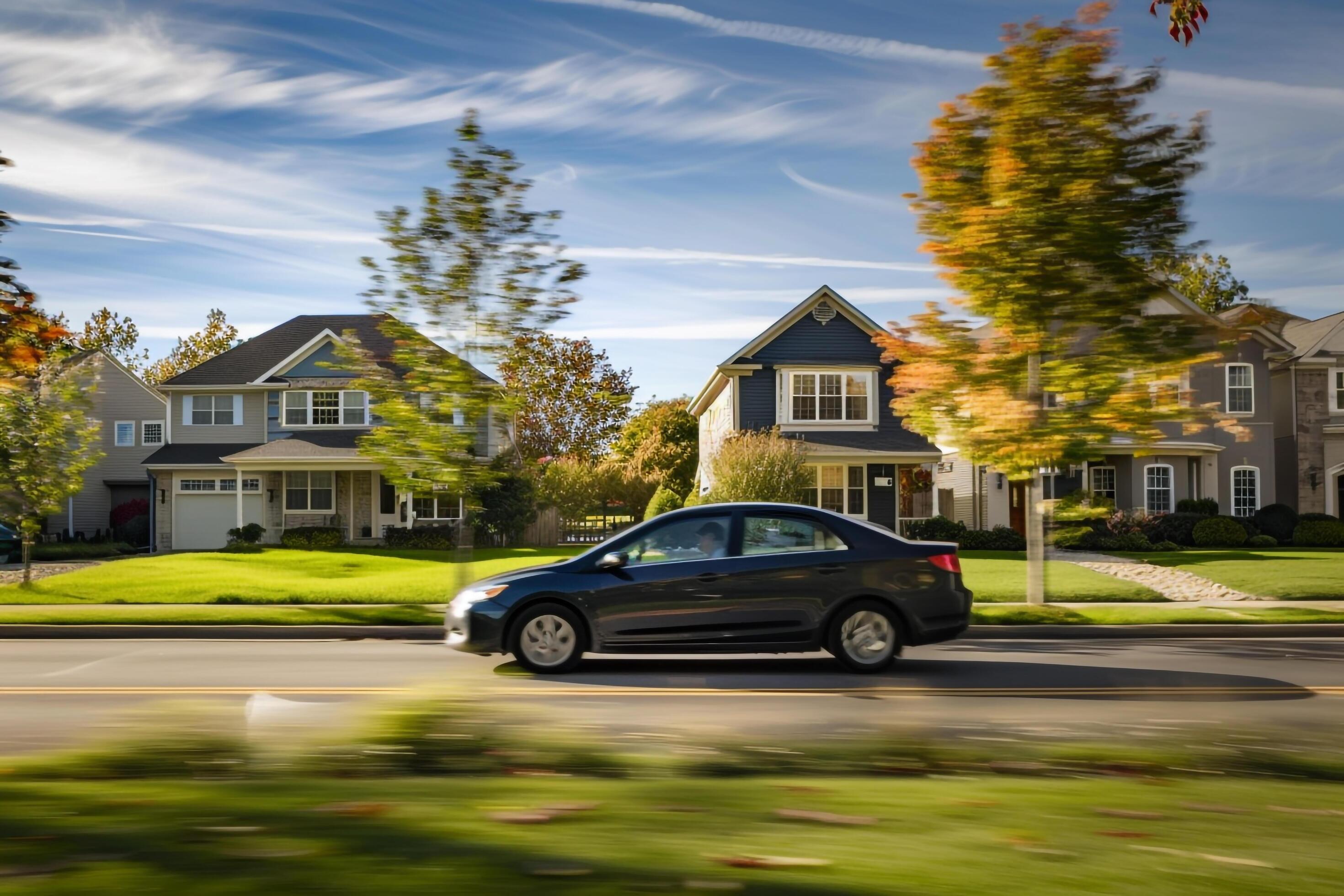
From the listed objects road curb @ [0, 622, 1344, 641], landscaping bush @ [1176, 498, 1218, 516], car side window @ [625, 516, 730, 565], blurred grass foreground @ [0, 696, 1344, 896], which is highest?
car side window @ [625, 516, 730, 565]

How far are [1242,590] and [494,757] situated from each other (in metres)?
19.0

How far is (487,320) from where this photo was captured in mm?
13906

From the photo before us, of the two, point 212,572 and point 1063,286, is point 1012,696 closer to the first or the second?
point 1063,286

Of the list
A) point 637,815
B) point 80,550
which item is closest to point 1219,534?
point 637,815

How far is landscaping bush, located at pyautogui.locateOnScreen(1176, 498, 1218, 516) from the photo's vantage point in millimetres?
33812

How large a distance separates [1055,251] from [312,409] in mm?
31298

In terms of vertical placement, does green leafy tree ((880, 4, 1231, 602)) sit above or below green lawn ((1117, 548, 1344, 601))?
above

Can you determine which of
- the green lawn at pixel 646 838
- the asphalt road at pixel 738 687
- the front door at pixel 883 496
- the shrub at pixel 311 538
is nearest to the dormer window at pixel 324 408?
the shrub at pixel 311 538

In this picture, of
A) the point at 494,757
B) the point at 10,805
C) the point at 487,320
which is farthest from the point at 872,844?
the point at 487,320

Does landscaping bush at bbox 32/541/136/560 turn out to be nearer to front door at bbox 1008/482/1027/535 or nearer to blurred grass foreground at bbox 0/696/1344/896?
front door at bbox 1008/482/1027/535

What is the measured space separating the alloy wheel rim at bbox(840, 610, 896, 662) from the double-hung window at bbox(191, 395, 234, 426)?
34.9 metres

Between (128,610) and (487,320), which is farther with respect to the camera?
(128,610)

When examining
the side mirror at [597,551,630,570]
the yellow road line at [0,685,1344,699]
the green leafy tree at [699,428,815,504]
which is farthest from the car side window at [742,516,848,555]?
the green leafy tree at [699,428,815,504]

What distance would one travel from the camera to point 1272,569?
22938 mm
